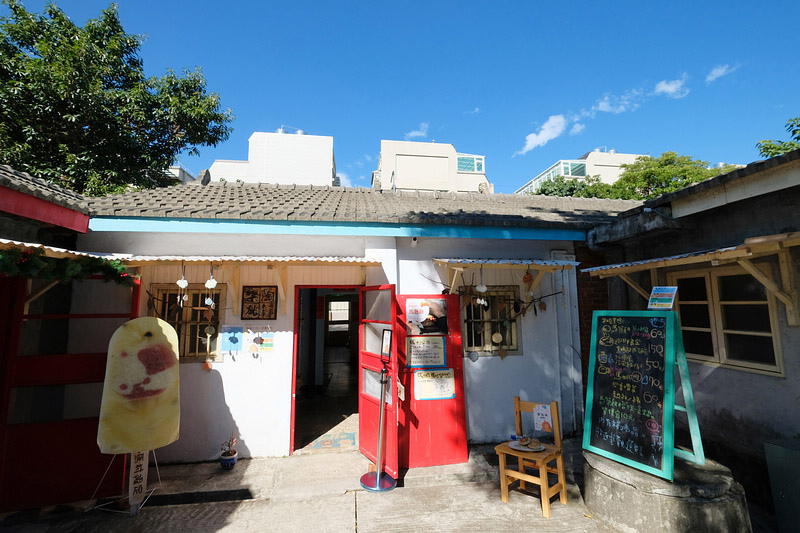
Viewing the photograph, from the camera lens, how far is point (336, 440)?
228 inches

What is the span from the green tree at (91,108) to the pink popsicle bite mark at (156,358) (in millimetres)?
7867

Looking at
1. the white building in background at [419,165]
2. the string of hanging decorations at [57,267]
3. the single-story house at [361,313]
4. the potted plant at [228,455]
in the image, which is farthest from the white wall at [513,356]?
the white building in background at [419,165]

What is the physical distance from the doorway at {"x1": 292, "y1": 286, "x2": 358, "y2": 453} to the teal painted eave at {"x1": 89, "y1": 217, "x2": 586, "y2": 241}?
103 cm

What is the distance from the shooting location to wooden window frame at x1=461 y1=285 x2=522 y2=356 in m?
5.64

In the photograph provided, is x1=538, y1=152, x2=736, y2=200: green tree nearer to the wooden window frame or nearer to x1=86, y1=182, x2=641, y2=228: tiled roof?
x1=86, y1=182, x2=641, y2=228: tiled roof

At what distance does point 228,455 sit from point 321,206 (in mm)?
4029

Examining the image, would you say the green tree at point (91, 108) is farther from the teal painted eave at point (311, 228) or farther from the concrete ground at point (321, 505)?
the concrete ground at point (321, 505)

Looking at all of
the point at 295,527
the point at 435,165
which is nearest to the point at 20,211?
the point at 295,527

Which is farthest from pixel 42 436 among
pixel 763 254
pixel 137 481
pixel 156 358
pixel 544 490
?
pixel 763 254

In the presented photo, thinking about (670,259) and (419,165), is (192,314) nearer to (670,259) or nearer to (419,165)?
(670,259)

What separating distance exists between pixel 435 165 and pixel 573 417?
2933cm

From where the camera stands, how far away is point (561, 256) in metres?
5.99

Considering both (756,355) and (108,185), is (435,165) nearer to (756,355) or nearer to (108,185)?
(108,185)

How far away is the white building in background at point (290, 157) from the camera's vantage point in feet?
84.6
